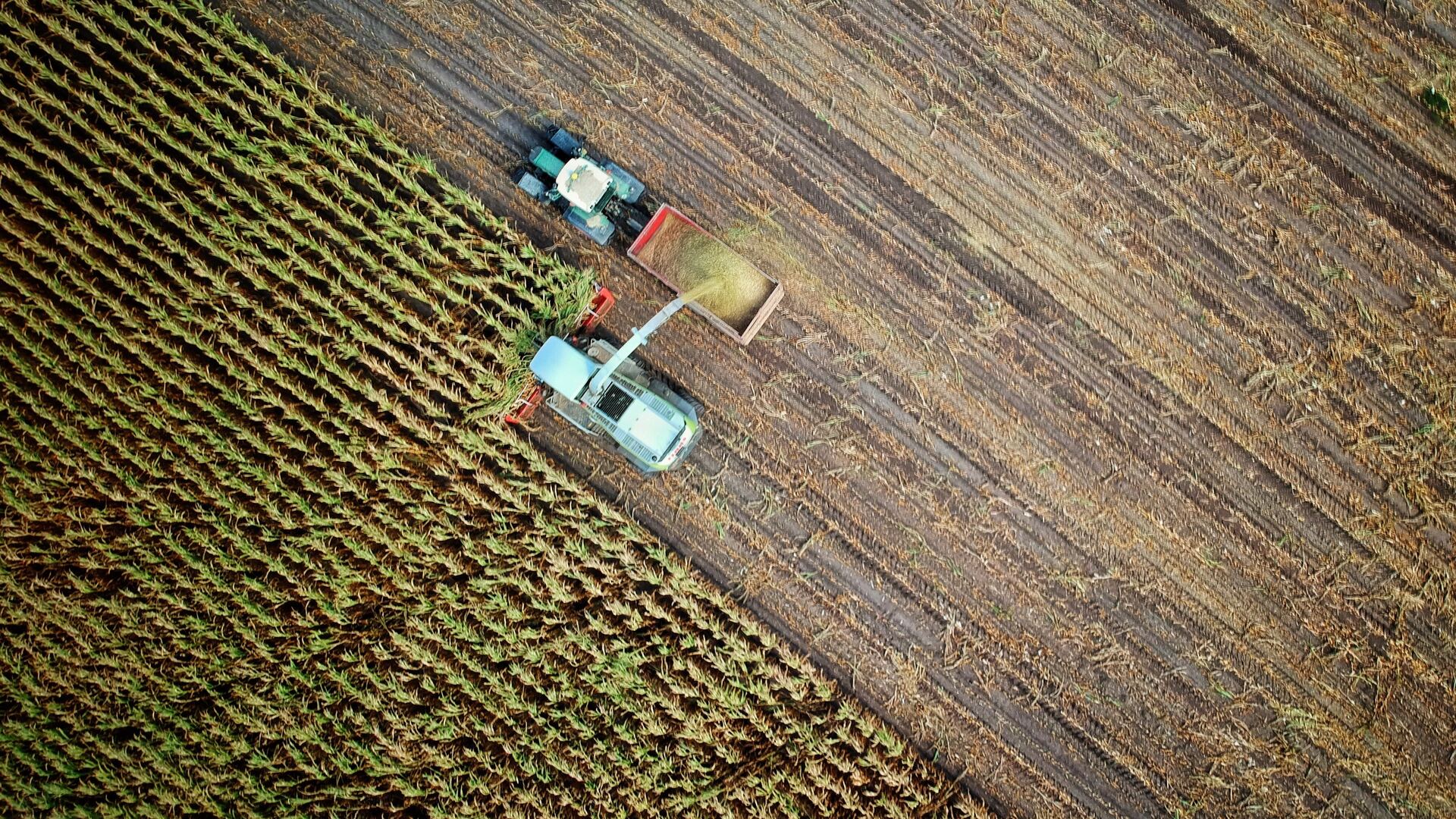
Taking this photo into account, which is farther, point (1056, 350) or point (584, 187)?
point (1056, 350)

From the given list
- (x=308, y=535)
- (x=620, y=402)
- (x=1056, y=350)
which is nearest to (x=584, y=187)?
(x=620, y=402)

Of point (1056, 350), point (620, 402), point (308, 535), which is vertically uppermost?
point (1056, 350)

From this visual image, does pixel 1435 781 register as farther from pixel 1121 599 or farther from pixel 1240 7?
pixel 1240 7

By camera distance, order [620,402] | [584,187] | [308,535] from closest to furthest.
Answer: [620,402]
[584,187]
[308,535]

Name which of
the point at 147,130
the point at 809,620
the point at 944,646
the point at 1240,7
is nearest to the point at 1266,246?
the point at 1240,7

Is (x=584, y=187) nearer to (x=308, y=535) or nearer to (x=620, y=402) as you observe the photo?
(x=620, y=402)

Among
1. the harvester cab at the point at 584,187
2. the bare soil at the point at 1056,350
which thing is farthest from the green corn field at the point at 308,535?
the bare soil at the point at 1056,350

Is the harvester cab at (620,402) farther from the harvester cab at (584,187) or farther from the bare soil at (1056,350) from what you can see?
the harvester cab at (584,187)
